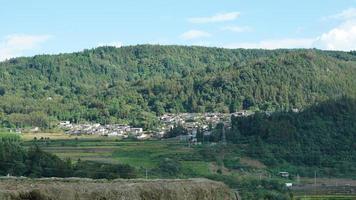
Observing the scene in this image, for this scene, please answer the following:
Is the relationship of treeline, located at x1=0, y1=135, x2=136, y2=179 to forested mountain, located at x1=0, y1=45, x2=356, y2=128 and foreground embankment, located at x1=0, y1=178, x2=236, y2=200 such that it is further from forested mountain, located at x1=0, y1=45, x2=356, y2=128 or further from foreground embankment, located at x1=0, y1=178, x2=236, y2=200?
forested mountain, located at x1=0, y1=45, x2=356, y2=128

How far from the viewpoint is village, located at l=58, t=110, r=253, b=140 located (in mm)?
97656

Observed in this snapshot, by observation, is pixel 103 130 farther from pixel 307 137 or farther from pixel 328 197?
pixel 328 197

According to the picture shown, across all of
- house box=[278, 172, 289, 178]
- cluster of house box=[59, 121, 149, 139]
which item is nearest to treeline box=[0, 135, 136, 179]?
house box=[278, 172, 289, 178]

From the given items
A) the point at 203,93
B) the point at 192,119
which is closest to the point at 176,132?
the point at 192,119

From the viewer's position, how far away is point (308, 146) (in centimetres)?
7306

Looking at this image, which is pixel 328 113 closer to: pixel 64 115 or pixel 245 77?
pixel 245 77

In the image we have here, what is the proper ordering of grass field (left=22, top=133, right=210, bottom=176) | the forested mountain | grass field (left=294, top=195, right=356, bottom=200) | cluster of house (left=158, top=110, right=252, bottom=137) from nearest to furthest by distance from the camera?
grass field (left=294, top=195, right=356, bottom=200)
grass field (left=22, top=133, right=210, bottom=176)
cluster of house (left=158, top=110, right=252, bottom=137)
the forested mountain

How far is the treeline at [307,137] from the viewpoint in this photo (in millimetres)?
67812

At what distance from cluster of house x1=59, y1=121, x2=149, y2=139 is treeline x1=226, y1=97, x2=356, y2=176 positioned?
21118 mm

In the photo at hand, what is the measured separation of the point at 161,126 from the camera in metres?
110

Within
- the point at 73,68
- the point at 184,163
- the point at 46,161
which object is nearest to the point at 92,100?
the point at 73,68

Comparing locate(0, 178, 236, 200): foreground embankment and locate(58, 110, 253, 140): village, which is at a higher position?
locate(0, 178, 236, 200): foreground embankment

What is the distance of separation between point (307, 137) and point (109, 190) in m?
66.8

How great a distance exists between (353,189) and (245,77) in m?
66.8
